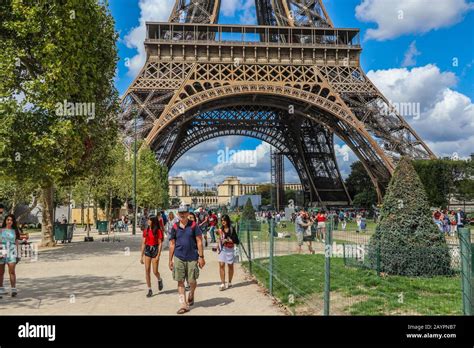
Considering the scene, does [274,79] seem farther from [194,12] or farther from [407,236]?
[407,236]

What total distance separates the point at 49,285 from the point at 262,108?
159 ft

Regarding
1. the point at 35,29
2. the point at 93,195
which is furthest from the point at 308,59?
the point at 35,29

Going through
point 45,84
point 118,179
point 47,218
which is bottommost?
point 47,218

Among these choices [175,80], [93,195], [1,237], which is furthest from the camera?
[175,80]

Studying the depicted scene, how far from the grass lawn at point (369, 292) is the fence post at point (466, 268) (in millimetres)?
1735

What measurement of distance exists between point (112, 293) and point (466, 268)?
23.7 feet

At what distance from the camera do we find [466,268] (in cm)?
461

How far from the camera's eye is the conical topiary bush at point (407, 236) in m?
11.0

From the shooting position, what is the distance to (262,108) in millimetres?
57375

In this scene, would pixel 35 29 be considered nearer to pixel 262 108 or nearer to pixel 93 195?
pixel 93 195

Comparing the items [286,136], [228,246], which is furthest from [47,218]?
[286,136]

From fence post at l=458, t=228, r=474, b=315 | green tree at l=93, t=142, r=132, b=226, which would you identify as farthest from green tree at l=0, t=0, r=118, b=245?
green tree at l=93, t=142, r=132, b=226

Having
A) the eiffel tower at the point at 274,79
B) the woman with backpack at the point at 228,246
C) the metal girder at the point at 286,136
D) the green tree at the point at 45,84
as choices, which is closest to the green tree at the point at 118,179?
the eiffel tower at the point at 274,79
